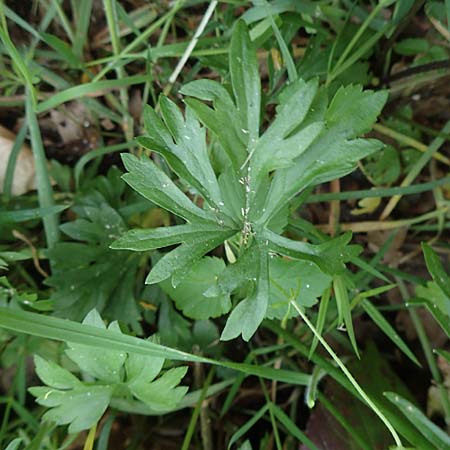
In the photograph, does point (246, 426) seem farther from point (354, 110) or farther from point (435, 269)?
point (354, 110)

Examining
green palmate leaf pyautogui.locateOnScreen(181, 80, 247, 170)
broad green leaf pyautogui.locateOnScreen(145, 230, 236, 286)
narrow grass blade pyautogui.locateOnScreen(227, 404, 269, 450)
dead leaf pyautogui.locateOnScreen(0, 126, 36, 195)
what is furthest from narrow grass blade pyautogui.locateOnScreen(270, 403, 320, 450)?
dead leaf pyautogui.locateOnScreen(0, 126, 36, 195)

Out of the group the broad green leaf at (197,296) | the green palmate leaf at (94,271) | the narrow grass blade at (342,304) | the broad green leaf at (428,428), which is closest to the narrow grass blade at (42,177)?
the green palmate leaf at (94,271)

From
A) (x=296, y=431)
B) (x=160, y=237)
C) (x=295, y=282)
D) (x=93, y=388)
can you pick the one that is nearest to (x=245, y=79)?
(x=160, y=237)

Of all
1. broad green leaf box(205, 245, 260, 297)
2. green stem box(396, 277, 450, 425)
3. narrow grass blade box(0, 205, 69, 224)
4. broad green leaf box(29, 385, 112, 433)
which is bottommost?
green stem box(396, 277, 450, 425)

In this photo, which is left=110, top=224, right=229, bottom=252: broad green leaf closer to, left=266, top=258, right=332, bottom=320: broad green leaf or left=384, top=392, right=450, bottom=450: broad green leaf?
left=266, top=258, right=332, bottom=320: broad green leaf

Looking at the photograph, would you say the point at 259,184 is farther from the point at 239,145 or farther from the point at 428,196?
the point at 428,196

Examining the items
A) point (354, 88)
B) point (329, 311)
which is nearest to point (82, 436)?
point (329, 311)
